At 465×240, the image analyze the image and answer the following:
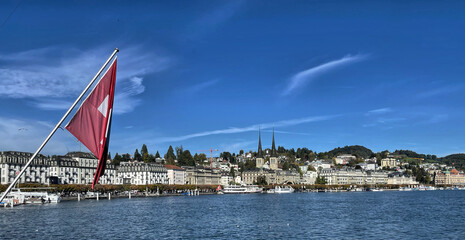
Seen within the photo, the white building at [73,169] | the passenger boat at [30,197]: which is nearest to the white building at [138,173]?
the white building at [73,169]

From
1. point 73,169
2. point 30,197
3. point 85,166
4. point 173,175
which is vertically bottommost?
point 30,197

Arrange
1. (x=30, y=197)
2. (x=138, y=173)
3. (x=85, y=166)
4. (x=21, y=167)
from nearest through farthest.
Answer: (x=30, y=197)
(x=21, y=167)
(x=85, y=166)
(x=138, y=173)

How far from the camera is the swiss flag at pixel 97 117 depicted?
1277 cm

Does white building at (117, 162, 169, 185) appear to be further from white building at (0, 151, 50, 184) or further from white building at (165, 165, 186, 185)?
white building at (0, 151, 50, 184)

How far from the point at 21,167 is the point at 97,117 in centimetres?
12208

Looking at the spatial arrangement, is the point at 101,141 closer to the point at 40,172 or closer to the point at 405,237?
the point at 405,237

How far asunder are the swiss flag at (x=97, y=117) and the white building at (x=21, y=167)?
113 m

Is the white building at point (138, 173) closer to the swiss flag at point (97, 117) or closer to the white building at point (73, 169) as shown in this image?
the white building at point (73, 169)

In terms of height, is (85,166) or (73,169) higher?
(85,166)

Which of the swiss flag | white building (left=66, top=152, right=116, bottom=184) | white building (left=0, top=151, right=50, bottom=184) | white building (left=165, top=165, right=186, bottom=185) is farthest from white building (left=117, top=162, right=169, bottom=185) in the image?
the swiss flag

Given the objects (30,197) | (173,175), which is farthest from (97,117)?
(173,175)

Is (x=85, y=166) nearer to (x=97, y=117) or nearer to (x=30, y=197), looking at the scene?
(x=30, y=197)

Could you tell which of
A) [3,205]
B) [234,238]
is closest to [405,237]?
[234,238]

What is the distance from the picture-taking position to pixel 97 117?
42.4ft
